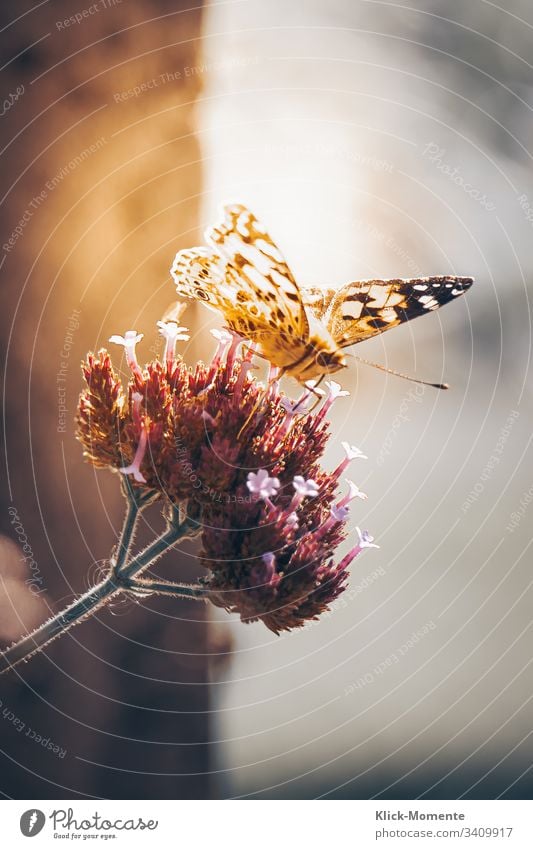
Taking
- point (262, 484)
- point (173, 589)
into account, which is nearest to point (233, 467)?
point (262, 484)

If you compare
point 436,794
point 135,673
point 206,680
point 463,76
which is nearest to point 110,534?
point 135,673

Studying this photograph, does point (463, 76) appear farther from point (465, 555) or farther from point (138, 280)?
point (465, 555)

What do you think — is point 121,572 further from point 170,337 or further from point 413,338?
point 413,338

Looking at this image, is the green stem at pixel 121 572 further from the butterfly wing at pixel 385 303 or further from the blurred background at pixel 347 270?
the blurred background at pixel 347 270
